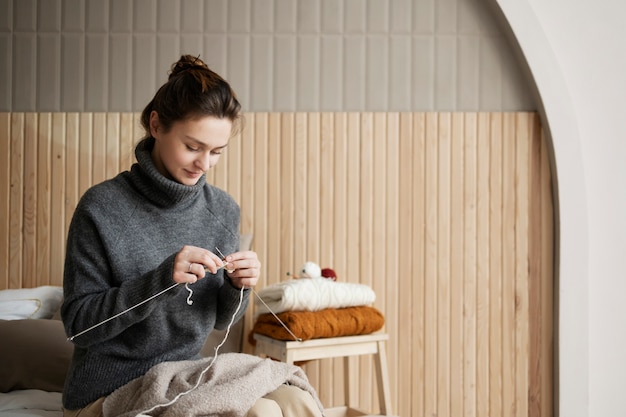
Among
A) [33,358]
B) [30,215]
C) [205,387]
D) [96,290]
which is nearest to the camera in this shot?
[205,387]

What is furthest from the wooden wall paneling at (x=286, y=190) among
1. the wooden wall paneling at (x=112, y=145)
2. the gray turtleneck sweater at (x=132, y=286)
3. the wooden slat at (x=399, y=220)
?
the gray turtleneck sweater at (x=132, y=286)

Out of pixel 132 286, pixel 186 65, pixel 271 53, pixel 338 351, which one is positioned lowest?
pixel 338 351

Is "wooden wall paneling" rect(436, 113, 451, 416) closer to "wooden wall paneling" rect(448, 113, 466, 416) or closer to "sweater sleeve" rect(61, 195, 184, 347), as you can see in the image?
"wooden wall paneling" rect(448, 113, 466, 416)

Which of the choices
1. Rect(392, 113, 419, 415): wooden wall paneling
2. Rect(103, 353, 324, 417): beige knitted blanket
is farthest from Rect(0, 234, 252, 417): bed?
Rect(392, 113, 419, 415): wooden wall paneling

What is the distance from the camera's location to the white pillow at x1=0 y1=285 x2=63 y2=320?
2.41 m

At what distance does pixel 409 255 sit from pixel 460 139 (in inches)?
19.6

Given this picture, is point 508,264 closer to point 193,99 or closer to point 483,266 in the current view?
point 483,266

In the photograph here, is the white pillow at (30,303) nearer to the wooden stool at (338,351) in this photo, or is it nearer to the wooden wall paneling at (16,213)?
the wooden wall paneling at (16,213)

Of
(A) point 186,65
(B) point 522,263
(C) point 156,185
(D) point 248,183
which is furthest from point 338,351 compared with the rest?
(A) point 186,65

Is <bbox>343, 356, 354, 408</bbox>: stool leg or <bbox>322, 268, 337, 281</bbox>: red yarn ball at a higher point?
<bbox>322, 268, 337, 281</bbox>: red yarn ball

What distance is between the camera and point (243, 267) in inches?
64.1

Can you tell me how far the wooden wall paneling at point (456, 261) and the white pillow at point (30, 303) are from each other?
146cm

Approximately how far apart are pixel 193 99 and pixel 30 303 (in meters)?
1.20

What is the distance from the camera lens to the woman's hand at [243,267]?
5.30ft
